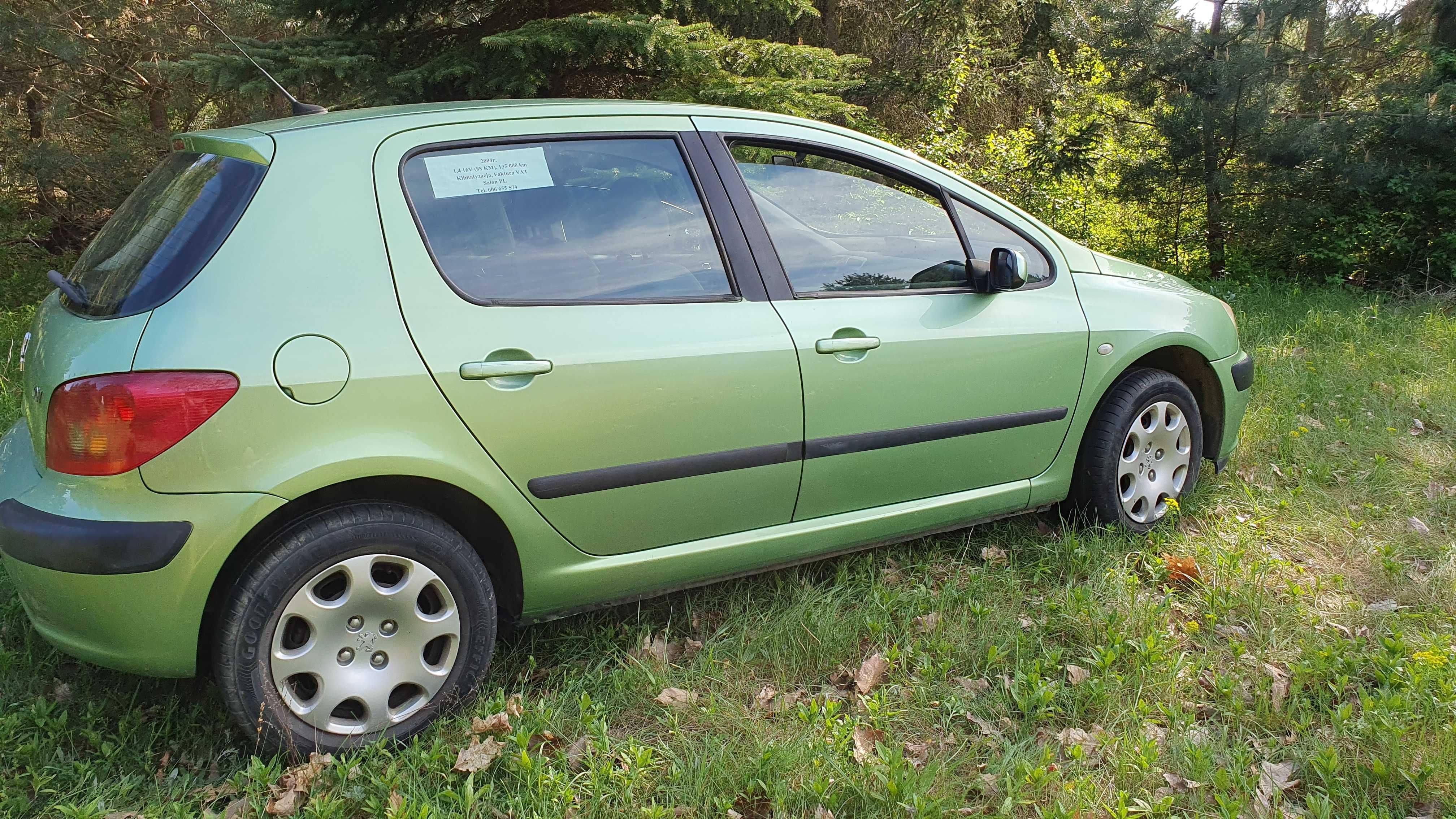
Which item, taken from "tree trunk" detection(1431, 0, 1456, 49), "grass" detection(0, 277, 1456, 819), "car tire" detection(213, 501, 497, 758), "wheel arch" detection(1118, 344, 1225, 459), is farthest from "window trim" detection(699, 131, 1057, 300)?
"tree trunk" detection(1431, 0, 1456, 49)

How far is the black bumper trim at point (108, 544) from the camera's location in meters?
2.11

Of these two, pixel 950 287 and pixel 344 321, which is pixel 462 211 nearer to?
pixel 344 321

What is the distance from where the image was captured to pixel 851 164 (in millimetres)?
3256

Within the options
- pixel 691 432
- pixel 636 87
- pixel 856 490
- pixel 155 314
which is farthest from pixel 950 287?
pixel 636 87

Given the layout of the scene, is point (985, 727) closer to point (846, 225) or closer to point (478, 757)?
point (478, 757)

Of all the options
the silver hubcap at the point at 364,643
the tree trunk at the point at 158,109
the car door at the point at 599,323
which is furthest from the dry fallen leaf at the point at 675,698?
the tree trunk at the point at 158,109


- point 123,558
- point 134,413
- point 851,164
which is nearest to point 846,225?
point 851,164

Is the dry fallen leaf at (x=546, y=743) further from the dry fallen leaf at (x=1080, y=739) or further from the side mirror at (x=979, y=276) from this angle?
the side mirror at (x=979, y=276)

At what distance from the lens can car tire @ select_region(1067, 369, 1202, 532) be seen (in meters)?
3.59

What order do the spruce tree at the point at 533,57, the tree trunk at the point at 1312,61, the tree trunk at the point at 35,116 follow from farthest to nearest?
1. the tree trunk at the point at 35,116
2. the tree trunk at the point at 1312,61
3. the spruce tree at the point at 533,57

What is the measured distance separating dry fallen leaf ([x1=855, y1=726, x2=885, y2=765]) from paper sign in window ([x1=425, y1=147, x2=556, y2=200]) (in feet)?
5.41

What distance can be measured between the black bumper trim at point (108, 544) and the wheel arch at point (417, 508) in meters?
0.13

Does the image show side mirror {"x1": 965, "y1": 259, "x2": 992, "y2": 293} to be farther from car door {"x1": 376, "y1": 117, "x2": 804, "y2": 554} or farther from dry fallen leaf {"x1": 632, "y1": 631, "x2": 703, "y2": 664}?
dry fallen leaf {"x1": 632, "y1": 631, "x2": 703, "y2": 664}

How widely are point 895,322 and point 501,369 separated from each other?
1236mm
